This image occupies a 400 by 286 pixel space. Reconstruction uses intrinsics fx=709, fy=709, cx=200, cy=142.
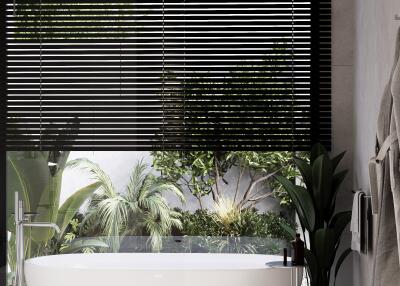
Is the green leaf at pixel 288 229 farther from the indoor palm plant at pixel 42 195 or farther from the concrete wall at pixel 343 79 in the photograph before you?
the indoor palm plant at pixel 42 195

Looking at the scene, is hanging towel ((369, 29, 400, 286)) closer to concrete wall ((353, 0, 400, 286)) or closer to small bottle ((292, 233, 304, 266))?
concrete wall ((353, 0, 400, 286))

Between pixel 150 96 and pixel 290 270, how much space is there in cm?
138

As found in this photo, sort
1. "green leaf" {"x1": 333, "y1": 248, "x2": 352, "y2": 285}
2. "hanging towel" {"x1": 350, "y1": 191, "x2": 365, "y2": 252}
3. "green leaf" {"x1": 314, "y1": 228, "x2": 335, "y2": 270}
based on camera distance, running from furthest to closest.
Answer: "green leaf" {"x1": 333, "y1": 248, "x2": 352, "y2": 285}, "green leaf" {"x1": 314, "y1": 228, "x2": 335, "y2": 270}, "hanging towel" {"x1": 350, "y1": 191, "x2": 365, "y2": 252}

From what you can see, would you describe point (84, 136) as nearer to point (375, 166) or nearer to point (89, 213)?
point (89, 213)

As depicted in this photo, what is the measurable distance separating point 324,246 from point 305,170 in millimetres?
466

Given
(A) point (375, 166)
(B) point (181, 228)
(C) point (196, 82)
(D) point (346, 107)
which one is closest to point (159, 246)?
(B) point (181, 228)

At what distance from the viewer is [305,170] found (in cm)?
423

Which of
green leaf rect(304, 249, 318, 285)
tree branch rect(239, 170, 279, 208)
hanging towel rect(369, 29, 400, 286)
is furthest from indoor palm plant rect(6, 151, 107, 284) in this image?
hanging towel rect(369, 29, 400, 286)

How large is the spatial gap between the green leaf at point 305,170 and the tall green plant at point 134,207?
2.54ft

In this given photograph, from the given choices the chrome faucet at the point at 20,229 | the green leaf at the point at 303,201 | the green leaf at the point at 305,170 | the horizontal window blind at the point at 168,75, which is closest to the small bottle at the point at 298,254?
the green leaf at the point at 303,201

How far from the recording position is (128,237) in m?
4.47

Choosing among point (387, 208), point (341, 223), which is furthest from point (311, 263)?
point (387, 208)

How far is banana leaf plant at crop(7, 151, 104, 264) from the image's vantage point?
14.6 feet

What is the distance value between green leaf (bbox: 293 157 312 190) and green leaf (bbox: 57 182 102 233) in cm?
126
